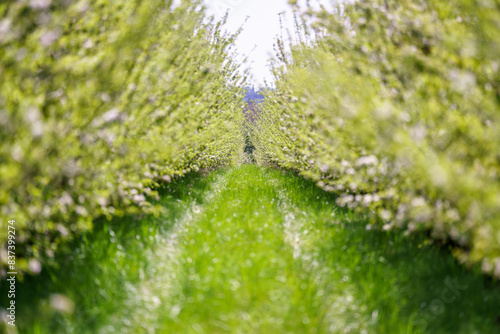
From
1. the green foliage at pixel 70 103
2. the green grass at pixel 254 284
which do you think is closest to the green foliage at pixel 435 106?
the green grass at pixel 254 284

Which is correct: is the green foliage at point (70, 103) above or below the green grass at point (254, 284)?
above

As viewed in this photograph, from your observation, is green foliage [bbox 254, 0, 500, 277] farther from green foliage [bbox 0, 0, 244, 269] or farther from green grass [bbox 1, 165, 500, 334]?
green foliage [bbox 0, 0, 244, 269]

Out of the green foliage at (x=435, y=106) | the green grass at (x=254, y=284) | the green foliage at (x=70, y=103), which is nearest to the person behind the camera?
the green foliage at (x=435, y=106)

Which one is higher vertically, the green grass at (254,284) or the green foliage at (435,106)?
the green foliage at (435,106)

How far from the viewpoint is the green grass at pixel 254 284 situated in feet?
9.75

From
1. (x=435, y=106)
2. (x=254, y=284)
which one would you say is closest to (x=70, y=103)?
(x=254, y=284)

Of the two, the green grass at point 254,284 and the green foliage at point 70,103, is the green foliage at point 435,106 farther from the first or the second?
the green foliage at point 70,103

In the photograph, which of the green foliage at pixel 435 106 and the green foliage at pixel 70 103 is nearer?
the green foliage at pixel 435 106

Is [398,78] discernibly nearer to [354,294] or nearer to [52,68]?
[354,294]

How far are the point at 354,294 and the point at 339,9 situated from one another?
406 centimetres

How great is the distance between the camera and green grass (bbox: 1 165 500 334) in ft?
9.75

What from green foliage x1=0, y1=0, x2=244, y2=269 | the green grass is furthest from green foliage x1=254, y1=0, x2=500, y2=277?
green foliage x1=0, y1=0, x2=244, y2=269

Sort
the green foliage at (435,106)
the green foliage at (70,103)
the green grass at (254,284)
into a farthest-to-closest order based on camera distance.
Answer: the green grass at (254,284) → the green foliage at (70,103) → the green foliage at (435,106)

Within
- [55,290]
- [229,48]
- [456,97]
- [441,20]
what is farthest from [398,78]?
[229,48]
